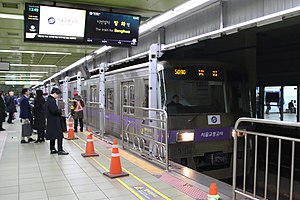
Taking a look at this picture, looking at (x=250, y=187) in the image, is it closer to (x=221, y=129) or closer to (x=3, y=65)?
(x=221, y=129)

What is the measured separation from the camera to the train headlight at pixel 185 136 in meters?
6.47

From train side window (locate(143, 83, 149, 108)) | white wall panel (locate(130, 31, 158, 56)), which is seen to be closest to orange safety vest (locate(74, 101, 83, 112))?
white wall panel (locate(130, 31, 158, 56))

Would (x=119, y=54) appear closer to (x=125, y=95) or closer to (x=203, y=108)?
(x=125, y=95)

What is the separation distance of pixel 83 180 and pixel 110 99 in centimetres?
590

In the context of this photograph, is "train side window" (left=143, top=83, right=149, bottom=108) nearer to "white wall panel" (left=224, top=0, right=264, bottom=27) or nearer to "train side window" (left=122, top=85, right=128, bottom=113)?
"train side window" (left=122, top=85, right=128, bottom=113)

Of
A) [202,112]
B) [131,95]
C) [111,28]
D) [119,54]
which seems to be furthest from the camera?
[119,54]

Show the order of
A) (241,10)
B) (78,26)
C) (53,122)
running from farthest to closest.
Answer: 1. (53,122)
2. (78,26)
3. (241,10)

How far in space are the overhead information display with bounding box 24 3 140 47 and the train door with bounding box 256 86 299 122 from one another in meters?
7.12

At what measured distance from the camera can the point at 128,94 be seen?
9.06m

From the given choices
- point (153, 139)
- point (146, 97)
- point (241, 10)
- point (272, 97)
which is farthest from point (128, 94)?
point (272, 97)

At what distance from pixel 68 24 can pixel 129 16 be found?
4.08 feet

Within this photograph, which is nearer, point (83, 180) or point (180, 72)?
point (83, 180)

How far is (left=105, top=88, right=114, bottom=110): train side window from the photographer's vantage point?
1066 centimetres

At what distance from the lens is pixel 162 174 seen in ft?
17.7
